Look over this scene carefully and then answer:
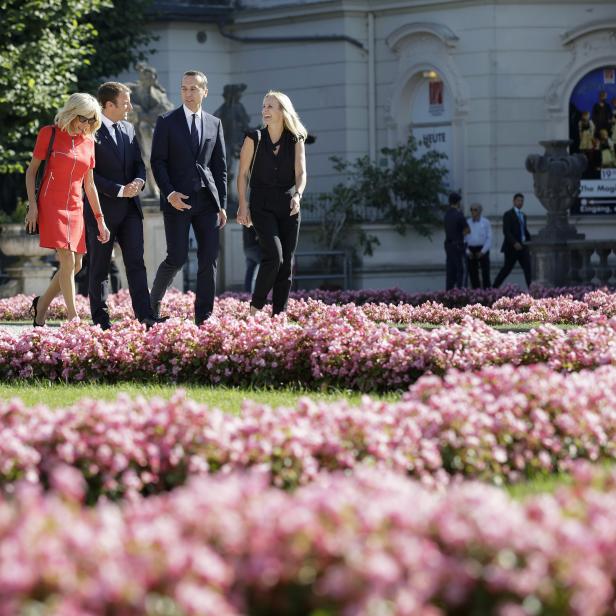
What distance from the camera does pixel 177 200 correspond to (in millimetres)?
13289

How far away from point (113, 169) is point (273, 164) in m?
1.23

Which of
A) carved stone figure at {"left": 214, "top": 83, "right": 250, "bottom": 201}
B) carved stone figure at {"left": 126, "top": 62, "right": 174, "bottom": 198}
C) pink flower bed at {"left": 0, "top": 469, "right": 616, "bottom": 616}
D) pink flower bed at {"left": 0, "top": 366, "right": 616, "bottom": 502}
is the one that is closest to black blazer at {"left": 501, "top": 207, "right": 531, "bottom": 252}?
carved stone figure at {"left": 214, "top": 83, "right": 250, "bottom": 201}

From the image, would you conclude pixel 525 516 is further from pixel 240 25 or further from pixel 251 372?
pixel 240 25

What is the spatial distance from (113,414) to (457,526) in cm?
236

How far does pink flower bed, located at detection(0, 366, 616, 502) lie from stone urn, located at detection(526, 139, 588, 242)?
18.7 m

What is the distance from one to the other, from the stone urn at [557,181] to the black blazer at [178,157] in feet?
40.2

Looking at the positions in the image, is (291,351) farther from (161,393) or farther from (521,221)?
(521,221)

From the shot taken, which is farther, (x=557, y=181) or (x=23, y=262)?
(x=23, y=262)

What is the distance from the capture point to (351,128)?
34469mm

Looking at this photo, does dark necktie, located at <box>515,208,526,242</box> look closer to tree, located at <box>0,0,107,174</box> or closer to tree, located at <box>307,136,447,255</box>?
tree, located at <box>307,136,447,255</box>

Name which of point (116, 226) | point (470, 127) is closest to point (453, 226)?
point (470, 127)

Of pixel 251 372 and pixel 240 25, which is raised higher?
pixel 240 25

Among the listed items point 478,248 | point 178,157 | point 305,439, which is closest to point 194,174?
point 178,157

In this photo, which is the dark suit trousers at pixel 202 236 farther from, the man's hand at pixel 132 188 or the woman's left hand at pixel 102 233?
the woman's left hand at pixel 102 233
